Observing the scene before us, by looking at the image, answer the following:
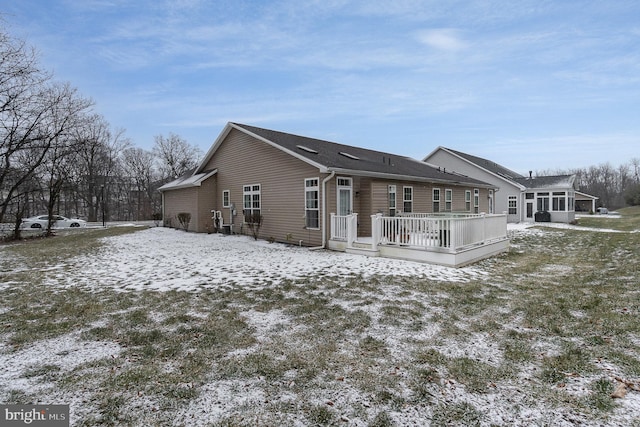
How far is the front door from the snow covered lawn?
419cm

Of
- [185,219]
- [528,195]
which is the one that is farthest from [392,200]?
[528,195]

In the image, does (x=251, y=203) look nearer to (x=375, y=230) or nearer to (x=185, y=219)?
(x=185, y=219)

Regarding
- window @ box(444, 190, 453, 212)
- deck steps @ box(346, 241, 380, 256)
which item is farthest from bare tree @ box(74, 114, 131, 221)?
window @ box(444, 190, 453, 212)

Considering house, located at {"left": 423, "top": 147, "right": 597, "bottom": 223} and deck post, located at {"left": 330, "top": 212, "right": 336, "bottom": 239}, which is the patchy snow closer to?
deck post, located at {"left": 330, "top": 212, "right": 336, "bottom": 239}

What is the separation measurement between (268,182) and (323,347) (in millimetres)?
9980

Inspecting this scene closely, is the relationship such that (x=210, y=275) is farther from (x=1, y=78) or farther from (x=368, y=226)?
(x=1, y=78)

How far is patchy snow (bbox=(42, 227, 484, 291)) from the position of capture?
648 cm

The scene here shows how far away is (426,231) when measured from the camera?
8680 mm

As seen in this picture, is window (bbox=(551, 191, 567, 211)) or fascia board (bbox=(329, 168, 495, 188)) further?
window (bbox=(551, 191, 567, 211))

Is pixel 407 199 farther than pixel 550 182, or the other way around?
pixel 550 182

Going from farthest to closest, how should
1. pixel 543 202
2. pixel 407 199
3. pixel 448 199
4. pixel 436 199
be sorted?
pixel 543 202
pixel 448 199
pixel 436 199
pixel 407 199

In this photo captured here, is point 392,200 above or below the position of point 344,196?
below

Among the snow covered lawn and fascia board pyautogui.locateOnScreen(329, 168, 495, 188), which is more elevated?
fascia board pyautogui.locateOnScreen(329, 168, 495, 188)

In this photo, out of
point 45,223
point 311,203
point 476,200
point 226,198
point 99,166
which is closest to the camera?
point 311,203
